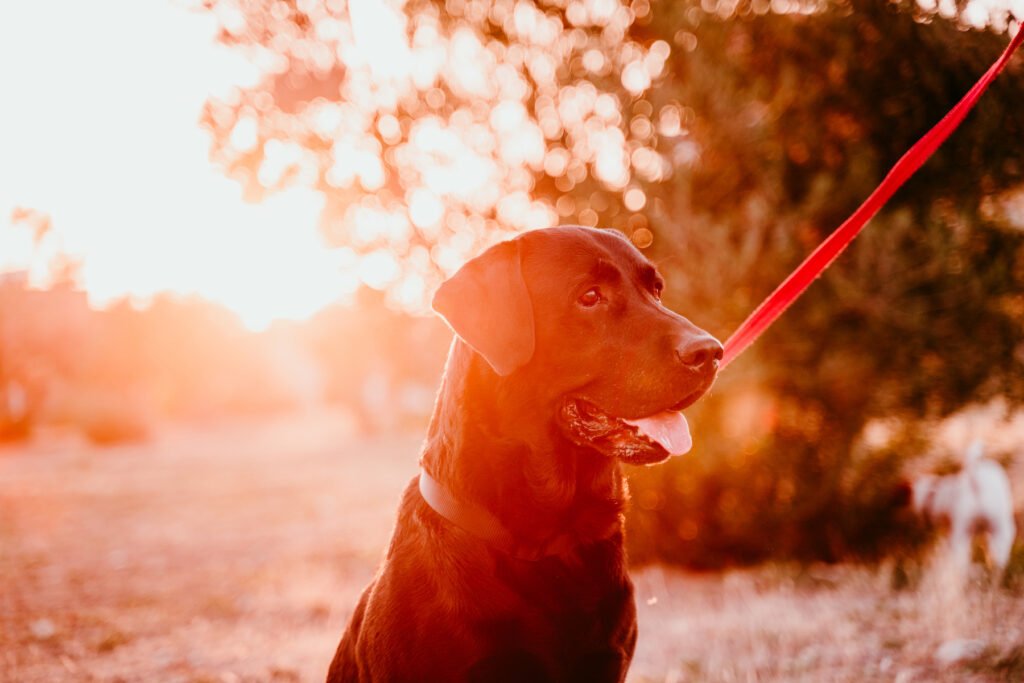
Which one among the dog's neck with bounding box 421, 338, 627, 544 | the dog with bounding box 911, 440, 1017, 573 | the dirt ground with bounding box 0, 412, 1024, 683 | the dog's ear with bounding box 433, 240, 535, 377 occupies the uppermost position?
the dog's ear with bounding box 433, 240, 535, 377

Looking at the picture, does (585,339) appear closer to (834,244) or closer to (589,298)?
(589,298)

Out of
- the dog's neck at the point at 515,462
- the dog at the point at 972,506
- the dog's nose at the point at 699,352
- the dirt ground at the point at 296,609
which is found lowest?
the dirt ground at the point at 296,609

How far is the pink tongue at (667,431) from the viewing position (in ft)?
8.71

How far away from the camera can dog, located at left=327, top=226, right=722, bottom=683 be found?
2.46 metres

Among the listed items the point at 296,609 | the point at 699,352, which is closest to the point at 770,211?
the point at 699,352

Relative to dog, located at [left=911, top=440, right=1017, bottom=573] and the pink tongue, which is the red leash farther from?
dog, located at [left=911, top=440, right=1017, bottom=573]

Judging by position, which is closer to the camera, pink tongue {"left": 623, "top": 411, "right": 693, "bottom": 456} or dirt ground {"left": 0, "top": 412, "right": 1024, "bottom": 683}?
pink tongue {"left": 623, "top": 411, "right": 693, "bottom": 456}

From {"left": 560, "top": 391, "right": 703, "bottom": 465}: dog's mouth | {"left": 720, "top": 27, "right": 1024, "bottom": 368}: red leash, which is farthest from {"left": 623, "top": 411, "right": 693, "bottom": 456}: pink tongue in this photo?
{"left": 720, "top": 27, "right": 1024, "bottom": 368}: red leash

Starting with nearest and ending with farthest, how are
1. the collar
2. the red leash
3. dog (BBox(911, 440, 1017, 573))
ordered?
the collar → the red leash → dog (BBox(911, 440, 1017, 573))

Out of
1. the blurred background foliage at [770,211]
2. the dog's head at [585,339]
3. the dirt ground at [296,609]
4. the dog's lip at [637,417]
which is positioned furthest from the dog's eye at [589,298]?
the blurred background foliage at [770,211]

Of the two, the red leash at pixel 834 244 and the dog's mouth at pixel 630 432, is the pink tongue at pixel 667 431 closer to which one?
the dog's mouth at pixel 630 432

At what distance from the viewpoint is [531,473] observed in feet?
8.84

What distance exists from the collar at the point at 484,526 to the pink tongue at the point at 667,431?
49cm

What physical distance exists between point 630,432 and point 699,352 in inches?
14.1
